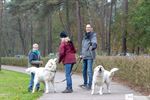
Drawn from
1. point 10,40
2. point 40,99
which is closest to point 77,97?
point 40,99

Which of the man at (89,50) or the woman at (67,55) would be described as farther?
the man at (89,50)

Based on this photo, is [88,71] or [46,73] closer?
[46,73]

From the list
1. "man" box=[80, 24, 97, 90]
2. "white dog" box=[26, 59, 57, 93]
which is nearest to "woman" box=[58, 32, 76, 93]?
"white dog" box=[26, 59, 57, 93]

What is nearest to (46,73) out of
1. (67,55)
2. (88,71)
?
(67,55)

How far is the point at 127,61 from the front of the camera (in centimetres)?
2017

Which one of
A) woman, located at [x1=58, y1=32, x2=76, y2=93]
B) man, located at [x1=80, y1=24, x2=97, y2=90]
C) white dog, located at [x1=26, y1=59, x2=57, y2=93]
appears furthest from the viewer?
man, located at [x1=80, y1=24, x2=97, y2=90]

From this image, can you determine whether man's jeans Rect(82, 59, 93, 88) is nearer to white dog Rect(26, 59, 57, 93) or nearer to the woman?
the woman

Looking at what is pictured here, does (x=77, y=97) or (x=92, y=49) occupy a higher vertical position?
(x=92, y=49)

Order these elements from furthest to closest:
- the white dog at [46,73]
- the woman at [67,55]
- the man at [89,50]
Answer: the man at [89,50]
the woman at [67,55]
the white dog at [46,73]

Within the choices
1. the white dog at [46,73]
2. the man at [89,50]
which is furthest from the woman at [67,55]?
the man at [89,50]

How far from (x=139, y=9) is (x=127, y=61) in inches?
1051

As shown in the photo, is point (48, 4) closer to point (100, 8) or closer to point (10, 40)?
point (100, 8)

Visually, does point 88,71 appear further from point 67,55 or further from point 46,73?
point 46,73

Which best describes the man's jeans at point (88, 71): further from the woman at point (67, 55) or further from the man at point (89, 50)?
the woman at point (67, 55)
